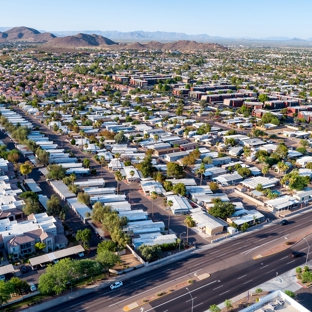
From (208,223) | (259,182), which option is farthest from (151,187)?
(259,182)

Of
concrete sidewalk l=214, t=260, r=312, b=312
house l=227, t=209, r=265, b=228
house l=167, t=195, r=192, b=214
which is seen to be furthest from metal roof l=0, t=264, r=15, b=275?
house l=227, t=209, r=265, b=228

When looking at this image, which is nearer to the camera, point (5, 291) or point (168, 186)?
point (5, 291)

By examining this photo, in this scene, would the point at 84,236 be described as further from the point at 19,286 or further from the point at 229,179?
the point at 229,179

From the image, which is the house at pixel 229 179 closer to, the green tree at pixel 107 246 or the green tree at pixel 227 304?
the green tree at pixel 107 246

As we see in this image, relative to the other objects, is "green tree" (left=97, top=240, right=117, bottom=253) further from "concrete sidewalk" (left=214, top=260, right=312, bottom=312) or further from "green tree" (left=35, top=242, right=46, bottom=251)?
"concrete sidewalk" (left=214, top=260, right=312, bottom=312)

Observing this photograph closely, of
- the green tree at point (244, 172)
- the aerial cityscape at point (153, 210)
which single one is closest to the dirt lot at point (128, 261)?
the aerial cityscape at point (153, 210)

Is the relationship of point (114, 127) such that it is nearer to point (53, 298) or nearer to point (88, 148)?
point (88, 148)
